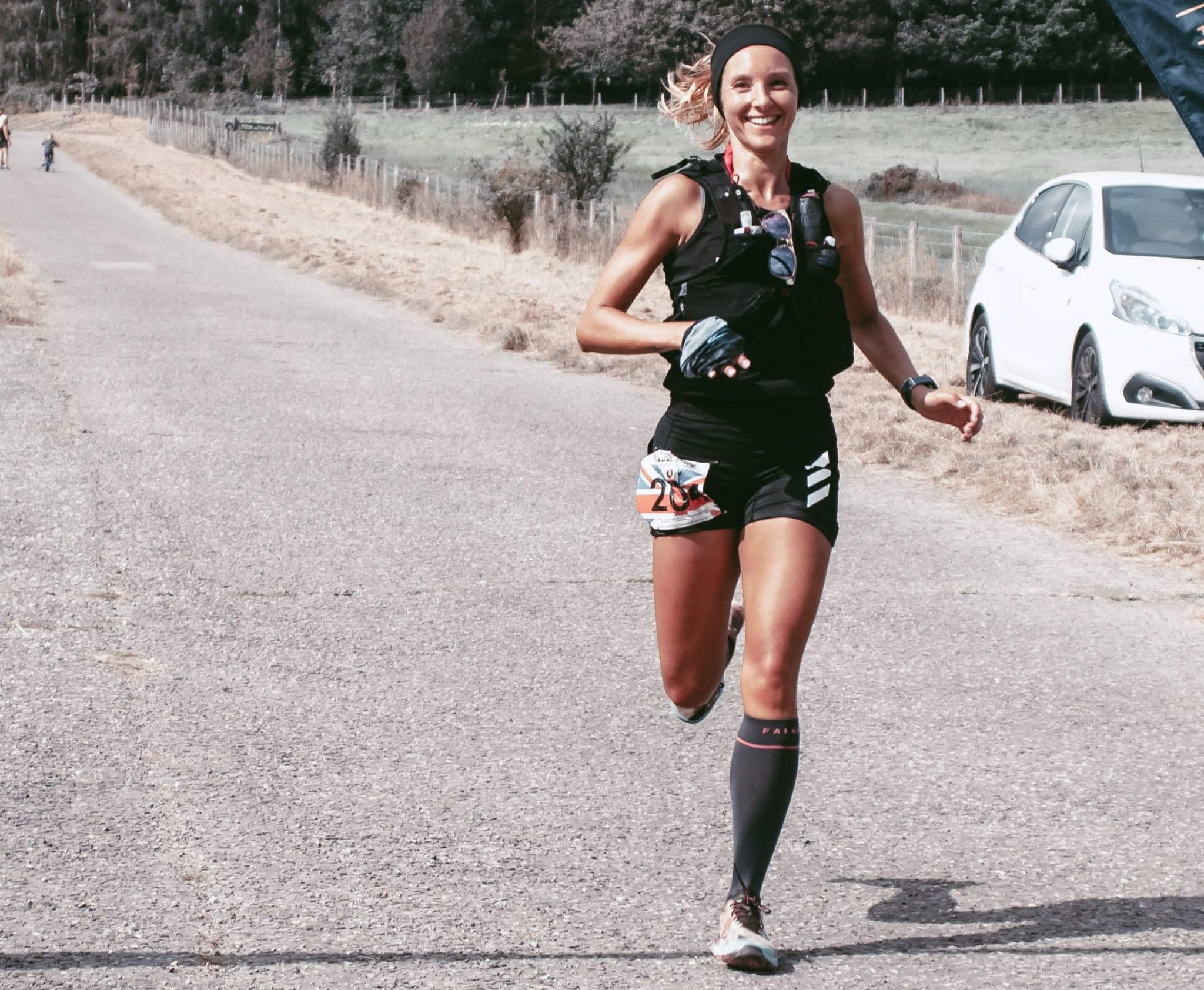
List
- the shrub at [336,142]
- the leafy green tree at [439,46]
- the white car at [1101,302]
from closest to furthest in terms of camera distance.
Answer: the white car at [1101,302]
the shrub at [336,142]
the leafy green tree at [439,46]

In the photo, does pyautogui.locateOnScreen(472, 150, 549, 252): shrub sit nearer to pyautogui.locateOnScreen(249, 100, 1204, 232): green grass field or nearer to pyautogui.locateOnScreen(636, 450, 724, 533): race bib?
pyautogui.locateOnScreen(249, 100, 1204, 232): green grass field

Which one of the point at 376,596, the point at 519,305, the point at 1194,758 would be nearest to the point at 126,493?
the point at 376,596

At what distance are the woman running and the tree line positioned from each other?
7096cm

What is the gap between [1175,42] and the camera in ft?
10.6

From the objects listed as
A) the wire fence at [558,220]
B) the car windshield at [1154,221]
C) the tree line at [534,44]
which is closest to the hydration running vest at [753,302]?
the car windshield at [1154,221]

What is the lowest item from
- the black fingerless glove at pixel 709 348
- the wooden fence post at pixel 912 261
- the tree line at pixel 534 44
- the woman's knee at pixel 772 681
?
the wooden fence post at pixel 912 261

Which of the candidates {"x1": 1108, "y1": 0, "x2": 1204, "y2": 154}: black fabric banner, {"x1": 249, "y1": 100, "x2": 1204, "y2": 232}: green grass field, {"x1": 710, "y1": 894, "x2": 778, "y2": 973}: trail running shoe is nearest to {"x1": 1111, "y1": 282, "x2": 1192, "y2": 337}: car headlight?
{"x1": 1108, "y1": 0, "x2": 1204, "y2": 154}: black fabric banner

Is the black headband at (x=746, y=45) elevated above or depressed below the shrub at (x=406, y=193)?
above

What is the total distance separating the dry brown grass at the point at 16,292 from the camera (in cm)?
1784

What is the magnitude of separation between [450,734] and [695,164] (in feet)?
6.83

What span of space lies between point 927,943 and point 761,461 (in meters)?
1.07

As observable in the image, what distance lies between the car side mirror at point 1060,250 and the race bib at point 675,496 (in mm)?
7909

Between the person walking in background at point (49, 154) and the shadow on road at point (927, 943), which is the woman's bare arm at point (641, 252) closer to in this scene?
the shadow on road at point (927, 943)

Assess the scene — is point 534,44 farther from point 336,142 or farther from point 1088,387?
point 1088,387
